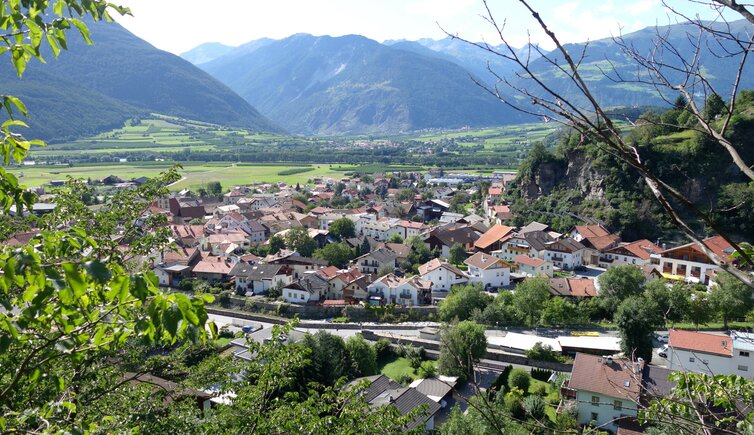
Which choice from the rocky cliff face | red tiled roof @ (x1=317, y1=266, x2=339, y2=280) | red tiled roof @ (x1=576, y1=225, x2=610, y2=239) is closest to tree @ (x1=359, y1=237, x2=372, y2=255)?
red tiled roof @ (x1=317, y1=266, x2=339, y2=280)

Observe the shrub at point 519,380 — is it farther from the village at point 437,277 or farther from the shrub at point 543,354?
the shrub at point 543,354

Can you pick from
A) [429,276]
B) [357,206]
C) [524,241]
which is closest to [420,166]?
[357,206]

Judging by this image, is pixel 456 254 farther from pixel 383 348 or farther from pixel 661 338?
pixel 661 338

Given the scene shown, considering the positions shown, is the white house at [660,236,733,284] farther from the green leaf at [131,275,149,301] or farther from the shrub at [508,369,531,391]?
the green leaf at [131,275,149,301]

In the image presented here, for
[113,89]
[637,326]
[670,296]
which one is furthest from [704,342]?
[113,89]

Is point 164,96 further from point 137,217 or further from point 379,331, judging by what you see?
point 137,217
